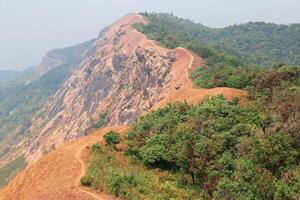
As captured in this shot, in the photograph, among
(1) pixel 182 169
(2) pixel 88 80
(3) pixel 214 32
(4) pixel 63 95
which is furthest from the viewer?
(3) pixel 214 32

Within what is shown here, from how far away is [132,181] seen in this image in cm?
3728

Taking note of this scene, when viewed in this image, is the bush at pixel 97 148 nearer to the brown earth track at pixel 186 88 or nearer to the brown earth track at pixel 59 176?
the brown earth track at pixel 59 176

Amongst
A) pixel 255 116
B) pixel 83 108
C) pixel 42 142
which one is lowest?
pixel 42 142

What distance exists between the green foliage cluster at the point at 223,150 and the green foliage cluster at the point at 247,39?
57844 millimetres

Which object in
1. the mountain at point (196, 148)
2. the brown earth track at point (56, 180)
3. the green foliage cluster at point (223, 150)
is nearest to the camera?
the green foliage cluster at point (223, 150)

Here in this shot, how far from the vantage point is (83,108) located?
132 metres

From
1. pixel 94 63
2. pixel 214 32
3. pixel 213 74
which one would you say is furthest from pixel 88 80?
pixel 213 74

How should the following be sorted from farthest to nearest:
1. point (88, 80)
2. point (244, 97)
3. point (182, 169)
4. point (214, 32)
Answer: point (214, 32)
point (88, 80)
point (244, 97)
point (182, 169)

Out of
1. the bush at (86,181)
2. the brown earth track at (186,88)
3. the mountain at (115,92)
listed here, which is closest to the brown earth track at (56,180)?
the bush at (86,181)

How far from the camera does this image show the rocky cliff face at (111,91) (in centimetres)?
9400

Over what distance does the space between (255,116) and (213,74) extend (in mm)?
24814

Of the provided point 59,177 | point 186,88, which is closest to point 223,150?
point 59,177

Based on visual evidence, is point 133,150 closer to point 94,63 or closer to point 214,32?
point 94,63

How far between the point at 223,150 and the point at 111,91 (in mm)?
79431
